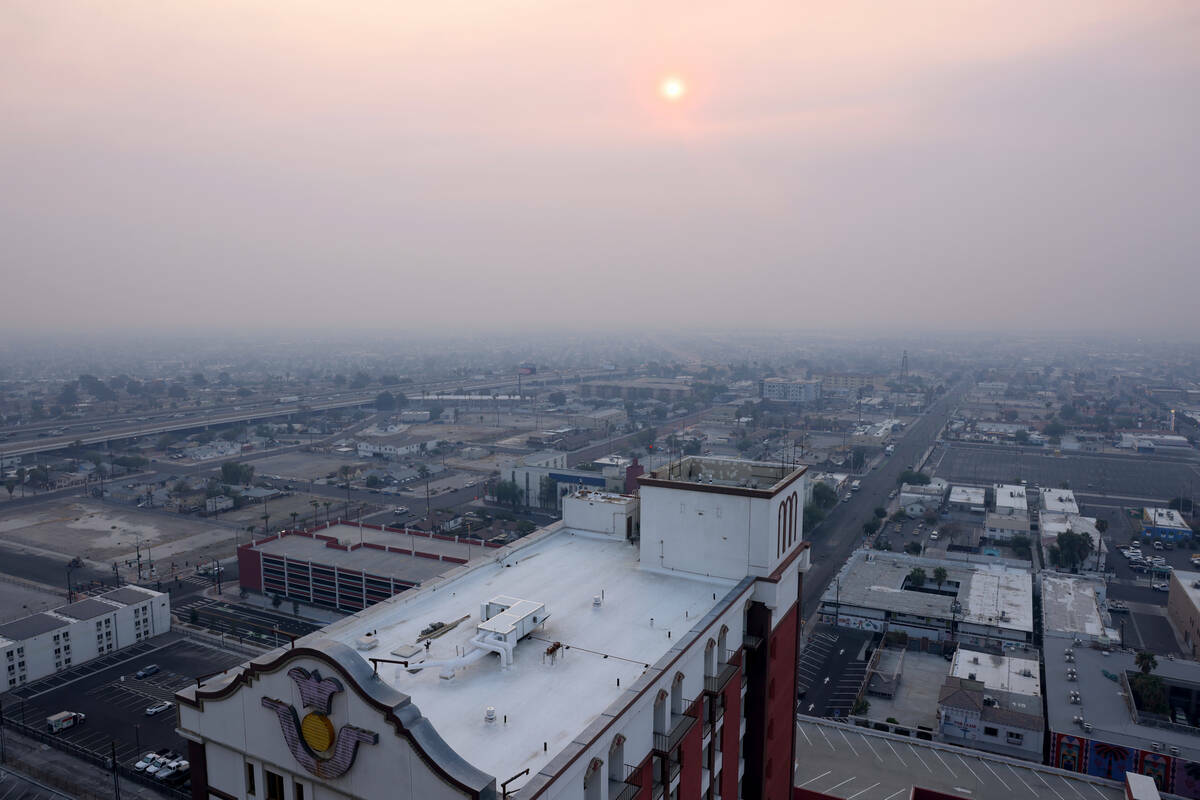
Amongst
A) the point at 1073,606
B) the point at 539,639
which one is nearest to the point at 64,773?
the point at 539,639

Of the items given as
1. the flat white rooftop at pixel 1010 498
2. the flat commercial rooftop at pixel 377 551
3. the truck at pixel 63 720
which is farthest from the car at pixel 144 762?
the flat white rooftop at pixel 1010 498

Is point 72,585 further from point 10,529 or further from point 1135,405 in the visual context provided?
point 1135,405

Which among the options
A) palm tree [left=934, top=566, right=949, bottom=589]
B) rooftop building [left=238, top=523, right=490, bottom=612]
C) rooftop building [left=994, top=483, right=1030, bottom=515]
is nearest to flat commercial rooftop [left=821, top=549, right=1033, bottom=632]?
palm tree [left=934, top=566, right=949, bottom=589]

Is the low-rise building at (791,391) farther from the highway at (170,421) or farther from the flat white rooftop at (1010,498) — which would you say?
the flat white rooftop at (1010,498)

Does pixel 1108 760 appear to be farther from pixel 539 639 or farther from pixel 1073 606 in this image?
pixel 539 639

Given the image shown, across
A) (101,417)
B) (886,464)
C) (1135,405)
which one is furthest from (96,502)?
(1135,405)

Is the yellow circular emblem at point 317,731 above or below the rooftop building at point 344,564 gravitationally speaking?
above
